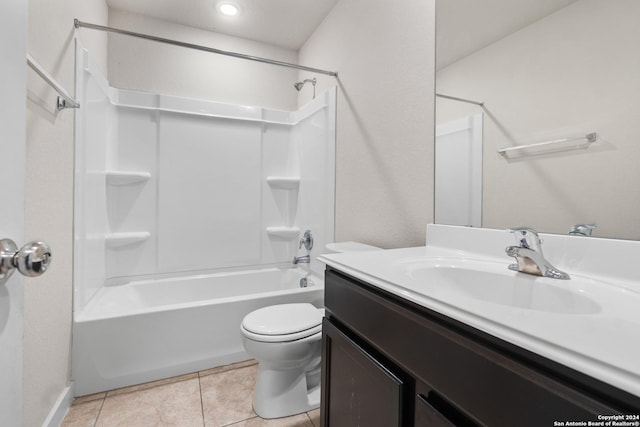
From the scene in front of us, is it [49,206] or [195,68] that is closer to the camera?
[49,206]

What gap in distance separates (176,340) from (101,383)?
40cm

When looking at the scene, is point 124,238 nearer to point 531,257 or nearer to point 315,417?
point 315,417

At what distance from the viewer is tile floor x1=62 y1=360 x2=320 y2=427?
1315mm

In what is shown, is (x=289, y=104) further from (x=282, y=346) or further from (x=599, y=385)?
(x=599, y=385)

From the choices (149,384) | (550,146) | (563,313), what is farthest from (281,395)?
(550,146)

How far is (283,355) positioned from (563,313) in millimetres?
1075

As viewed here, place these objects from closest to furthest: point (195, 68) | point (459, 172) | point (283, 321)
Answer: point (459, 172), point (283, 321), point (195, 68)

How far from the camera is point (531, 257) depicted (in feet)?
2.57

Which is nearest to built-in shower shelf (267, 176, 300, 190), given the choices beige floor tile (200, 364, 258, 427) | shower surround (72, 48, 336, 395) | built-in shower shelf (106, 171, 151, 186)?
shower surround (72, 48, 336, 395)

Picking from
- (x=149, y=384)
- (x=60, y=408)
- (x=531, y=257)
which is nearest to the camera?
(x=531, y=257)

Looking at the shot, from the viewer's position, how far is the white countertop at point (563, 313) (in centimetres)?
35

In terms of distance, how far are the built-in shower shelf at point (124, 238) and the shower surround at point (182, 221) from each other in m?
0.01

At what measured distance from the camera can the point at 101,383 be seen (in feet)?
4.94

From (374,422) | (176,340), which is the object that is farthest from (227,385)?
(374,422)
